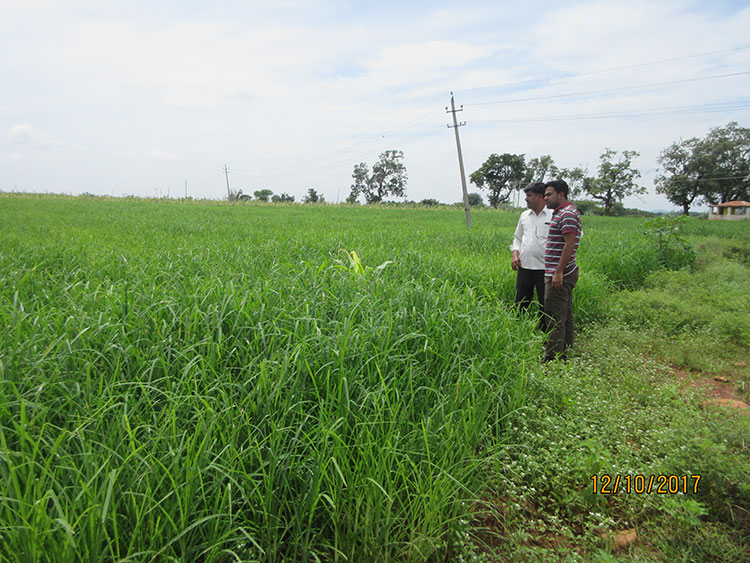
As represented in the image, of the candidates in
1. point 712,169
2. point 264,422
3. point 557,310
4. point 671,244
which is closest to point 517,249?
point 557,310

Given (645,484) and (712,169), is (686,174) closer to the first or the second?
(712,169)

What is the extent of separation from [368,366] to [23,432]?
1733 mm

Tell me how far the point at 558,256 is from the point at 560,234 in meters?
0.24

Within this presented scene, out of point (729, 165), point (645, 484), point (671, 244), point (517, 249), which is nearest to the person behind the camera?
point (645, 484)

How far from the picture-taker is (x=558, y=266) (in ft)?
14.1

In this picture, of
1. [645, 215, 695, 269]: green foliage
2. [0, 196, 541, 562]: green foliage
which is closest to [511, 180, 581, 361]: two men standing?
[0, 196, 541, 562]: green foliage

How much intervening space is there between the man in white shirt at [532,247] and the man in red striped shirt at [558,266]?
0.10m

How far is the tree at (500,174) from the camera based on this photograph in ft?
211

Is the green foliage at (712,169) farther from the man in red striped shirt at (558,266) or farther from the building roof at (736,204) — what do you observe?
the man in red striped shirt at (558,266)

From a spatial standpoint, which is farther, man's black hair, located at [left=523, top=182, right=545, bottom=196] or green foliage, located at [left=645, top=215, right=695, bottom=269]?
green foliage, located at [left=645, top=215, right=695, bottom=269]

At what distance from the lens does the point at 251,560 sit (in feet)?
5.37

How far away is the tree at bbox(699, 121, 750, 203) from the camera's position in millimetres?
45562

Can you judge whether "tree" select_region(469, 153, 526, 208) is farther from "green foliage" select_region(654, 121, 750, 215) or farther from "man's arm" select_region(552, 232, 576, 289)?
"man's arm" select_region(552, 232, 576, 289)

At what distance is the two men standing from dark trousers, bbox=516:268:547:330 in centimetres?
9
